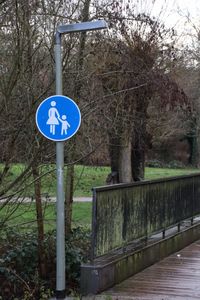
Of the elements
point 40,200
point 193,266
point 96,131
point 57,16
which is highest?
point 57,16

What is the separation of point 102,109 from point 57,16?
6.08 ft

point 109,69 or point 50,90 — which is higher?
point 109,69

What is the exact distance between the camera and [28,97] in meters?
8.88

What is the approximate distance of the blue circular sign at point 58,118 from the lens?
7.70 m

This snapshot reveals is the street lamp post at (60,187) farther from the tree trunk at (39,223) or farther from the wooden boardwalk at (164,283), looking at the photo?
the tree trunk at (39,223)

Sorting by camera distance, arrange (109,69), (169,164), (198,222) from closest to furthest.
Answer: (109,69), (198,222), (169,164)

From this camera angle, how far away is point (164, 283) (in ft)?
29.2

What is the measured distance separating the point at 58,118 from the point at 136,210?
306 centimetres

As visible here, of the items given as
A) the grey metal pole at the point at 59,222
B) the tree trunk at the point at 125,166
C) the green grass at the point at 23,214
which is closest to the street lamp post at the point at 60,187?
the grey metal pole at the point at 59,222

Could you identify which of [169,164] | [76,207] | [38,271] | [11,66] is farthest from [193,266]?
[169,164]

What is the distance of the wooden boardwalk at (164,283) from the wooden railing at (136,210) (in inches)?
23.7

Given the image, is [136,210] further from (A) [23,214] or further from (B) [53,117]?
(B) [53,117]

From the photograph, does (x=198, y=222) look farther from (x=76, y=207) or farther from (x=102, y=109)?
(x=76, y=207)

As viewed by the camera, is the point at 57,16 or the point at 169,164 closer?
the point at 57,16
